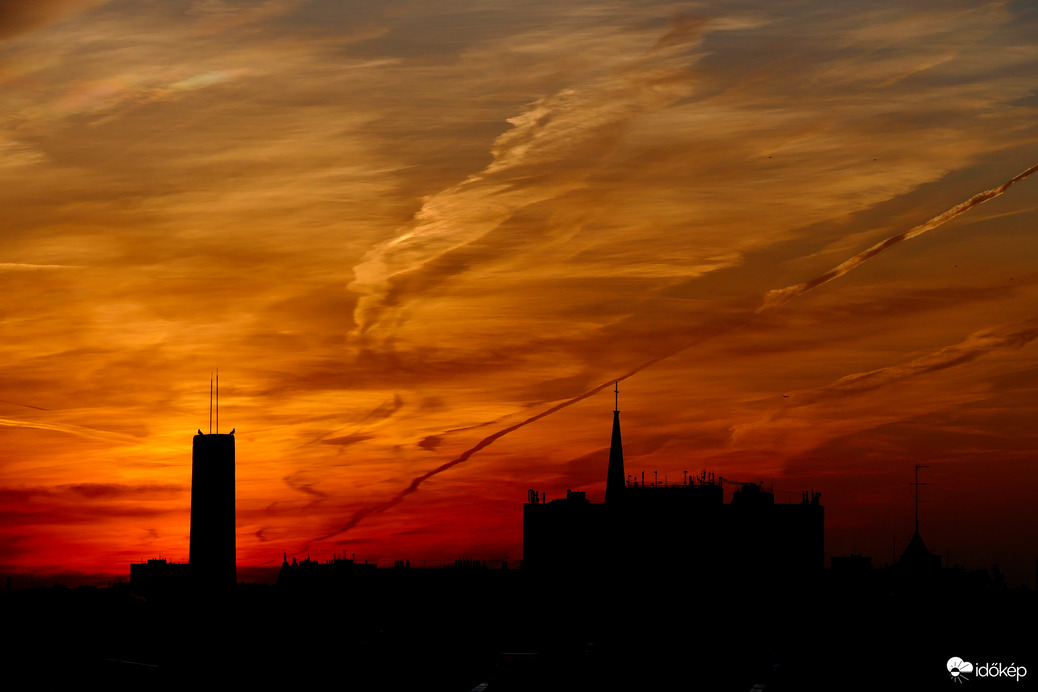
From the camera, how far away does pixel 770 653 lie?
97.1m

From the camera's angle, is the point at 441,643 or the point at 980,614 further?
the point at 980,614

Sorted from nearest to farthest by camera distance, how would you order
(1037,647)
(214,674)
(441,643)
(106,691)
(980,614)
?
1. (106,691)
2. (214,674)
3. (1037,647)
4. (441,643)
5. (980,614)

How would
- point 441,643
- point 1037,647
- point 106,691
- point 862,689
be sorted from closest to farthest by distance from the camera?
point 862,689
point 106,691
point 1037,647
point 441,643

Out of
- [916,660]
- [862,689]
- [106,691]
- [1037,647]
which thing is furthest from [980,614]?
[106,691]

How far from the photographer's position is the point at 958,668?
269 feet

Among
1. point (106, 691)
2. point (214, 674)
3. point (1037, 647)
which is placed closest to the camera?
point (106, 691)

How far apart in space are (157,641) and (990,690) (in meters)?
90.4

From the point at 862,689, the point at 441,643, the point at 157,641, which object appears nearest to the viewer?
the point at 862,689

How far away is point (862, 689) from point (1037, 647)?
25499 mm

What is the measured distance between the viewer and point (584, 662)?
80.6 meters

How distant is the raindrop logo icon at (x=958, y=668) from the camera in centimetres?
8013

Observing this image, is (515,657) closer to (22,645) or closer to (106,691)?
(106,691)

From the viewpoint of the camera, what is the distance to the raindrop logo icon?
80.1 meters

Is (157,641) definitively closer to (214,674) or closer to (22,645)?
(22,645)
